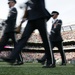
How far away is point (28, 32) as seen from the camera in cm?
621

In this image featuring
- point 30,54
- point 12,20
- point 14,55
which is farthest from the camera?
point 30,54

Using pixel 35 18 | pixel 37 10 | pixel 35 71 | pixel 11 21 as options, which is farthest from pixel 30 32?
pixel 11 21

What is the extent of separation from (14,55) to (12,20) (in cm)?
241

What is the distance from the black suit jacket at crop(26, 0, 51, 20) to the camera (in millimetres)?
6246

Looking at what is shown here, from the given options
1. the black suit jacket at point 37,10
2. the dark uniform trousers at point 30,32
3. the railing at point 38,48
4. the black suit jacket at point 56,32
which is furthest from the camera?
the railing at point 38,48

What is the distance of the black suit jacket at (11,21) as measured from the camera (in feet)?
26.5

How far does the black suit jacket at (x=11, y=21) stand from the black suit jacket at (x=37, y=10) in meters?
1.77

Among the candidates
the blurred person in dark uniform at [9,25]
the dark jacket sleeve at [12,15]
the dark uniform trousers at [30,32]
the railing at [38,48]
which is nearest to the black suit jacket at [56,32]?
the blurred person in dark uniform at [9,25]

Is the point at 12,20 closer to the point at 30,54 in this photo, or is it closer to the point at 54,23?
the point at 54,23

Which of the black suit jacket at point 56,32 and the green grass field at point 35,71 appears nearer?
the green grass field at point 35,71

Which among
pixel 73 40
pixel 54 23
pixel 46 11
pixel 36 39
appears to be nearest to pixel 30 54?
pixel 36 39

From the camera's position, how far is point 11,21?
27.1ft

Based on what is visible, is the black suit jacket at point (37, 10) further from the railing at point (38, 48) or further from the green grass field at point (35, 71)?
the railing at point (38, 48)

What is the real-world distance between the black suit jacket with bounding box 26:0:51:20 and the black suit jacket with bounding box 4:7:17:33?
5.82 ft
